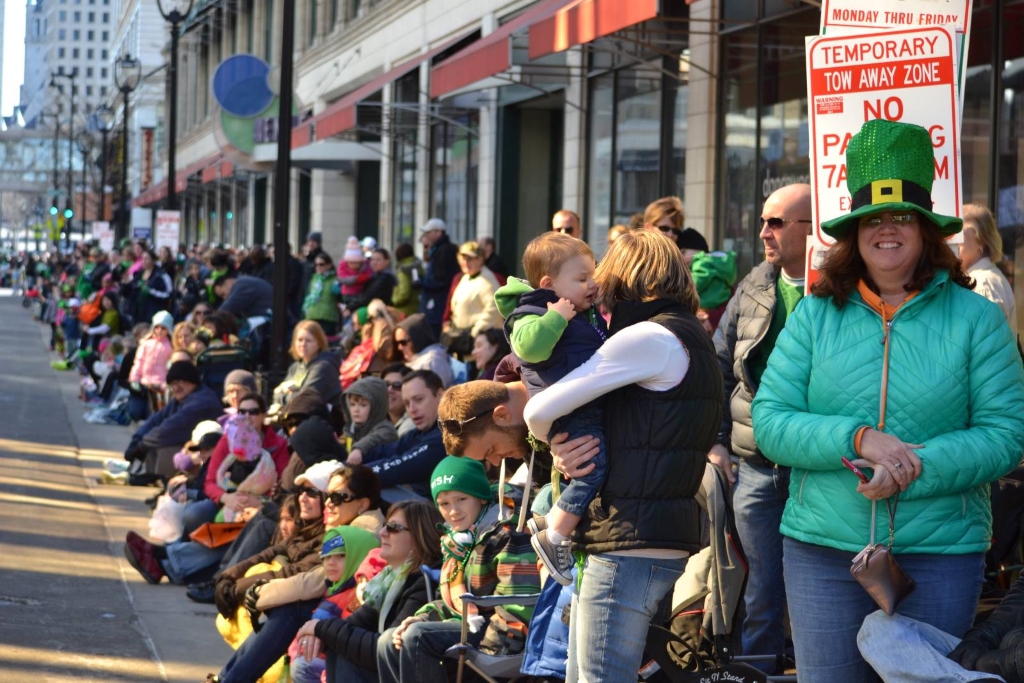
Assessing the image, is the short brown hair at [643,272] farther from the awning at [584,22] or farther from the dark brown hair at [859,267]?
the awning at [584,22]

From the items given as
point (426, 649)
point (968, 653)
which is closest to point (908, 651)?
point (968, 653)

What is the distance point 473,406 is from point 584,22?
279 inches

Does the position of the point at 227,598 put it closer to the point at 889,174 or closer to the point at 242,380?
the point at 242,380

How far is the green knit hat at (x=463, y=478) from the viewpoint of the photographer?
6.04 metres

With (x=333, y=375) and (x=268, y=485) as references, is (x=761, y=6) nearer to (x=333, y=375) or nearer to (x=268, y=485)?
(x=333, y=375)

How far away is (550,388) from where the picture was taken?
4.28m

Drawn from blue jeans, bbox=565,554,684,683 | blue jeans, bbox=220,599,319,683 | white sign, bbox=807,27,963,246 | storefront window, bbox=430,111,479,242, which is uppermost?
storefront window, bbox=430,111,479,242

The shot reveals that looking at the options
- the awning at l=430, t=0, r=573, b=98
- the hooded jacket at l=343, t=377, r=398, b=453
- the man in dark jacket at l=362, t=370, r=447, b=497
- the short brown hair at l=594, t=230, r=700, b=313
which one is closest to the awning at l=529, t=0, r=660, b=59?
the awning at l=430, t=0, r=573, b=98

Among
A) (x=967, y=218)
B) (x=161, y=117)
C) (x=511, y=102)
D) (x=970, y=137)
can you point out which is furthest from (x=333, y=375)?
(x=161, y=117)

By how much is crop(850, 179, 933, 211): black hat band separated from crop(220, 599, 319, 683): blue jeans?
4.33 metres

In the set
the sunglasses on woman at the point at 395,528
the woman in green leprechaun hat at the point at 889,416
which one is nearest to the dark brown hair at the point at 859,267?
the woman in green leprechaun hat at the point at 889,416

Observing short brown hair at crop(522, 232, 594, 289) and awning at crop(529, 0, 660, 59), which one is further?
awning at crop(529, 0, 660, 59)

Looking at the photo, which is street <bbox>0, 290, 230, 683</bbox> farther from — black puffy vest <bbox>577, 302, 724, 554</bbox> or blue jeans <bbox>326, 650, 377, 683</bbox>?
black puffy vest <bbox>577, 302, 724, 554</bbox>

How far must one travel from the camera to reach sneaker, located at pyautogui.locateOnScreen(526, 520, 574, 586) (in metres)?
4.48
